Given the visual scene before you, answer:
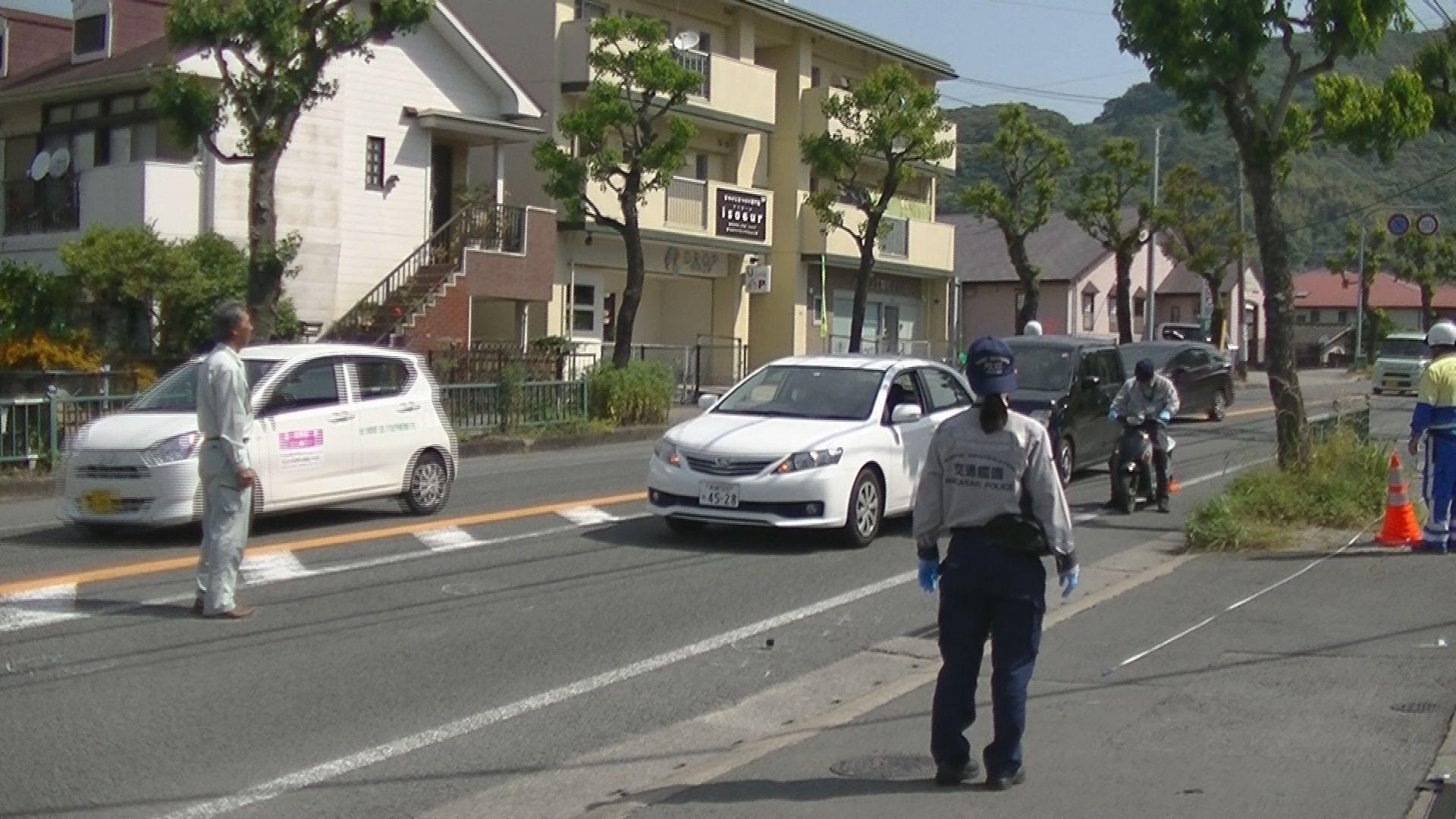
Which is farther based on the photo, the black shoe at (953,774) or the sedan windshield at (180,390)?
the sedan windshield at (180,390)

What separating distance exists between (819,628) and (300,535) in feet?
17.5

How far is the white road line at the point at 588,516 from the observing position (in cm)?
1463

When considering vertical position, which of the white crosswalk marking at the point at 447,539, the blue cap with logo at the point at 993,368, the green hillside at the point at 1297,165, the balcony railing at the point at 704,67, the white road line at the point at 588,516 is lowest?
the white crosswalk marking at the point at 447,539

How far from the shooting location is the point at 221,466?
9719 mm

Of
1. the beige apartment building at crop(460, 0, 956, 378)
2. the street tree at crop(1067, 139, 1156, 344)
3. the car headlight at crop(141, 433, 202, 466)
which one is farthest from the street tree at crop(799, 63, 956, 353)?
the car headlight at crop(141, 433, 202, 466)

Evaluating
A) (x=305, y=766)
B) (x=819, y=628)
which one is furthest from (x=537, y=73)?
(x=305, y=766)

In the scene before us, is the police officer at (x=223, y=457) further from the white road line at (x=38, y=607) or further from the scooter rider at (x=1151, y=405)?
the scooter rider at (x=1151, y=405)

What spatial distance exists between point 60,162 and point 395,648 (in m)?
23.8

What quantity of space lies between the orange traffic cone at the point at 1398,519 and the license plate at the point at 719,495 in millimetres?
5159

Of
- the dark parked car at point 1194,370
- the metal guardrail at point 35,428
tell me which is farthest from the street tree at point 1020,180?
the metal guardrail at point 35,428

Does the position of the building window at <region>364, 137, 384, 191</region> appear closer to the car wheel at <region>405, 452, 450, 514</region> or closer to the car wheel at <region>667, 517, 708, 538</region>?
the car wheel at <region>405, 452, 450, 514</region>

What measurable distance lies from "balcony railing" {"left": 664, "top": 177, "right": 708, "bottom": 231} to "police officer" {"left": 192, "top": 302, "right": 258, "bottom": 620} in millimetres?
27968

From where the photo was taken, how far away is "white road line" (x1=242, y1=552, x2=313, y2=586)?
1129 cm

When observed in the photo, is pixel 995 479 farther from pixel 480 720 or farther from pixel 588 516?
pixel 588 516
